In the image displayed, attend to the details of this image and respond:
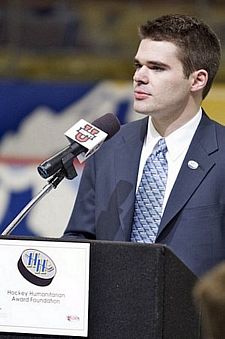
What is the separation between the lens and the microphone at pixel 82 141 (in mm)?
1945

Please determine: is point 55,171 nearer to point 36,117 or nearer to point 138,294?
point 138,294

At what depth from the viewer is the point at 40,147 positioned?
414 cm

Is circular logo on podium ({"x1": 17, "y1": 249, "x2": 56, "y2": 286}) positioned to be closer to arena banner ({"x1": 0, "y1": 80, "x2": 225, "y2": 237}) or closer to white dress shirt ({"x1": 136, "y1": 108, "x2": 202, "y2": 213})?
white dress shirt ({"x1": 136, "y1": 108, "x2": 202, "y2": 213})

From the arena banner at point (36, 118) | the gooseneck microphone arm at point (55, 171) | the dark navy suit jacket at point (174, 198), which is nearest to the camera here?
the gooseneck microphone arm at point (55, 171)

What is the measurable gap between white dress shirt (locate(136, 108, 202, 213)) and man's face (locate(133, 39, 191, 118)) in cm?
4

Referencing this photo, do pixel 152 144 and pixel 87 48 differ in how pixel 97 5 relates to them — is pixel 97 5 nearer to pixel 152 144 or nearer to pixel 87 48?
pixel 87 48

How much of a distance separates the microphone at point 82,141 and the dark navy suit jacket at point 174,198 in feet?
0.56

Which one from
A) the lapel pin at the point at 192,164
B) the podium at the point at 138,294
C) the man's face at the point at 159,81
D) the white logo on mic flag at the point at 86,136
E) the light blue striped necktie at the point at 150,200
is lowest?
the podium at the point at 138,294

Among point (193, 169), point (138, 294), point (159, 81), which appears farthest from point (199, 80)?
point (138, 294)

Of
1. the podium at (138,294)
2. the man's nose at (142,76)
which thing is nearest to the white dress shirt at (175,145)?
the man's nose at (142,76)

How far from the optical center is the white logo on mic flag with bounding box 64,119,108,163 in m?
2.01

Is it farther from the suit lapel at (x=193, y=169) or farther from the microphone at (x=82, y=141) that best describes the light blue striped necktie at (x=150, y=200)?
the microphone at (x=82, y=141)

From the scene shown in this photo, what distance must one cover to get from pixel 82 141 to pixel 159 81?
0.99 feet

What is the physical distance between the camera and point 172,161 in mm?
2270
